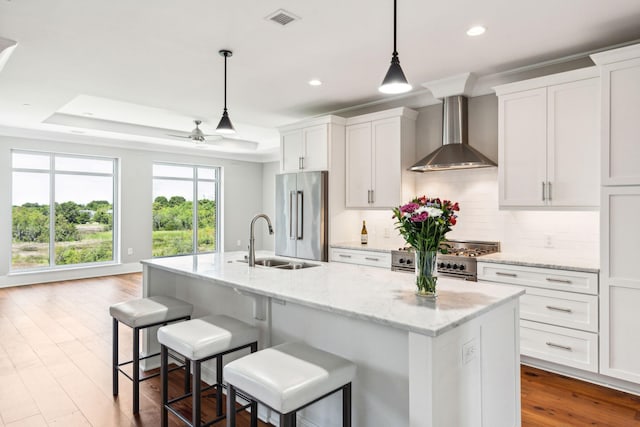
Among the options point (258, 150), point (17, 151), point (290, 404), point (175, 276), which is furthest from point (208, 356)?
point (258, 150)

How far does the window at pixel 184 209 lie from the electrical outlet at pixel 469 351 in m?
7.69

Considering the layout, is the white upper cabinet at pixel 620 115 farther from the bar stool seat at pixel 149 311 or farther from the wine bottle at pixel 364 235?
the bar stool seat at pixel 149 311

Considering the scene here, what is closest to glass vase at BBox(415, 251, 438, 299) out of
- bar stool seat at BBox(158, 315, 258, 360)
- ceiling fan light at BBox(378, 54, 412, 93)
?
ceiling fan light at BBox(378, 54, 412, 93)

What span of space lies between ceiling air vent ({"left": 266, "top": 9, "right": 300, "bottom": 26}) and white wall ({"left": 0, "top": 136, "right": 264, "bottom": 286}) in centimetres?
605

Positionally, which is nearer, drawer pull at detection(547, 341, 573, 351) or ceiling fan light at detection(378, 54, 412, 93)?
ceiling fan light at detection(378, 54, 412, 93)

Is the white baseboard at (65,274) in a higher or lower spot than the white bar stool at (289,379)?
lower

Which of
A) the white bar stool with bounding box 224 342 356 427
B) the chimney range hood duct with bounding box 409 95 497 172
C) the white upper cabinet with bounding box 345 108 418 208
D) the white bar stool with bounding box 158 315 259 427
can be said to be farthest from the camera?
the white upper cabinet with bounding box 345 108 418 208

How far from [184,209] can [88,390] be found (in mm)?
6280

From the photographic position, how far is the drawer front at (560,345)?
9.72ft

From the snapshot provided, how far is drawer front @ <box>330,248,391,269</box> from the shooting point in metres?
4.28

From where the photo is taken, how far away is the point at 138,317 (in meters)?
2.64

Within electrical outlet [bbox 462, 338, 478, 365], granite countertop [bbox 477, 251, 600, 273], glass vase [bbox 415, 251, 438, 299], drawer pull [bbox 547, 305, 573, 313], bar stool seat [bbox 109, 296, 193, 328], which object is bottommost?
drawer pull [bbox 547, 305, 573, 313]

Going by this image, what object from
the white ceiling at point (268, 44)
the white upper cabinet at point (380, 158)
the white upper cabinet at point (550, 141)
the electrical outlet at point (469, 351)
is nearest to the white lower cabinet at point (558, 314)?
the white upper cabinet at point (550, 141)

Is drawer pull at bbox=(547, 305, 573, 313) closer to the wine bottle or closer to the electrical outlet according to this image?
the electrical outlet
